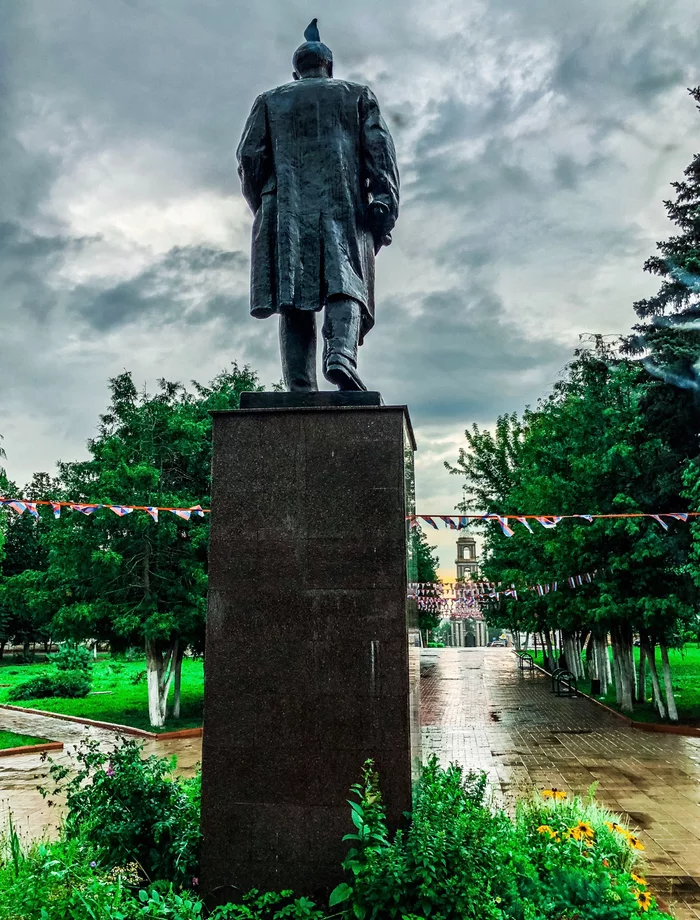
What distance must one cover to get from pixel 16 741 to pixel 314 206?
45.9ft

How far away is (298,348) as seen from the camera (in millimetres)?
4871

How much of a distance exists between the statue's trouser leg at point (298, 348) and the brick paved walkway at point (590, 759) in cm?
460

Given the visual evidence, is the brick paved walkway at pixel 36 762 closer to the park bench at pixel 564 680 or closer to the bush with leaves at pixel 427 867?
the bush with leaves at pixel 427 867

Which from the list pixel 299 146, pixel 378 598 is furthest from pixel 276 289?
pixel 378 598

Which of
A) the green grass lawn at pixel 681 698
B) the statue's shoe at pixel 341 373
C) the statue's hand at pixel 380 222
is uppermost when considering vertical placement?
the statue's hand at pixel 380 222

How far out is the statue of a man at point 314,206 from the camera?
15.6 feet

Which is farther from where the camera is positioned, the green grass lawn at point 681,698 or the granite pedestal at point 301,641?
the green grass lawn at point 681,698

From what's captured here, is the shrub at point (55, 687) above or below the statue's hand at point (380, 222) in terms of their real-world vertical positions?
below

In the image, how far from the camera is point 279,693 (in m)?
3.85

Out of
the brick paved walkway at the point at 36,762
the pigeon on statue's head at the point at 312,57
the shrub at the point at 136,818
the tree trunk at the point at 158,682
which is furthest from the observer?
the tree trunk at the point at 158,682

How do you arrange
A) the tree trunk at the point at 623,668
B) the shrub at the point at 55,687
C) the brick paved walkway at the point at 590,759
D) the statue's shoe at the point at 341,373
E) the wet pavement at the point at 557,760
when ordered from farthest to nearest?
→ the shrub at the point at 55,687 < the tree trunk at the point at 623,668 < the wet pavement at the point at 557,760 < the brick paved walkway at the point at 590,759 < the statue's shoe at the point at 341,373

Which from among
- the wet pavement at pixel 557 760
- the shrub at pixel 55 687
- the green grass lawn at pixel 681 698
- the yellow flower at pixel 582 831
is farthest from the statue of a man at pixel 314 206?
the shrub at pixel 55 687

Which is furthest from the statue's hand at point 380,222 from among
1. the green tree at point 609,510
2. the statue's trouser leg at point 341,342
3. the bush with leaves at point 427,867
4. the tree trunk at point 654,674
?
the tree trunk at point 654,674

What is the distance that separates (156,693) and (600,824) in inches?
508
